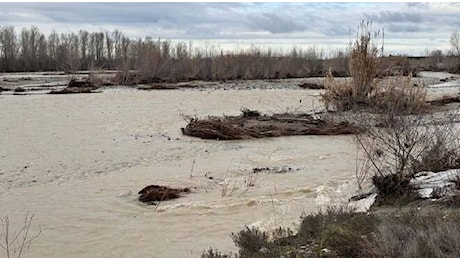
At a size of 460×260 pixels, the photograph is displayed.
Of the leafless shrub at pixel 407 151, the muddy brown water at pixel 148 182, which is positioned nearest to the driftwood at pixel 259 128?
the muddy brown water at pixel 148 182

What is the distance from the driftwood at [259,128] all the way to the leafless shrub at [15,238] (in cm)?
959

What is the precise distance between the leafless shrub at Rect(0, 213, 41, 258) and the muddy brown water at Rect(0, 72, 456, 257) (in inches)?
4.9

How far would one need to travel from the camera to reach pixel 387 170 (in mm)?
11234

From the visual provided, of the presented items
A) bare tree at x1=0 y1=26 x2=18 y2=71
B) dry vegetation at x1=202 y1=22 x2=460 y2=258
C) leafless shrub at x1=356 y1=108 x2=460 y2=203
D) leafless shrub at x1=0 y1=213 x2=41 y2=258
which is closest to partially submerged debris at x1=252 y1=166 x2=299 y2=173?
dry vegetation at x1=202 y1=22 x2=460 y2=258

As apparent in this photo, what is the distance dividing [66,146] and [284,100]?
1680 cm

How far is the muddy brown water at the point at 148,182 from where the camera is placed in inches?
352

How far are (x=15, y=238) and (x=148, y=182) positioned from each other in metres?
3.99

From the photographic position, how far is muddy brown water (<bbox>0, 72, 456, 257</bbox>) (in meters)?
8.94

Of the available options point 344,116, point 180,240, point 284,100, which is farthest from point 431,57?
point 180,240

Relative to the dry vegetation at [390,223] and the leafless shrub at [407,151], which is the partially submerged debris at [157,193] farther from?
the leafless shrub at [407,151]

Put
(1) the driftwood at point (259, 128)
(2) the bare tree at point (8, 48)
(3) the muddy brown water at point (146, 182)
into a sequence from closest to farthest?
(3) the muddy brown water at point (146, 182), (1) the driftwood at point (259, 128), (2) the bare tree at point (8, 48)

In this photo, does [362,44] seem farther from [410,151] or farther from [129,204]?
[129,204]

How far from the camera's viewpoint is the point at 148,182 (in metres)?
12.4

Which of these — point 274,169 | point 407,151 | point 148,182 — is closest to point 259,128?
point 274,169
